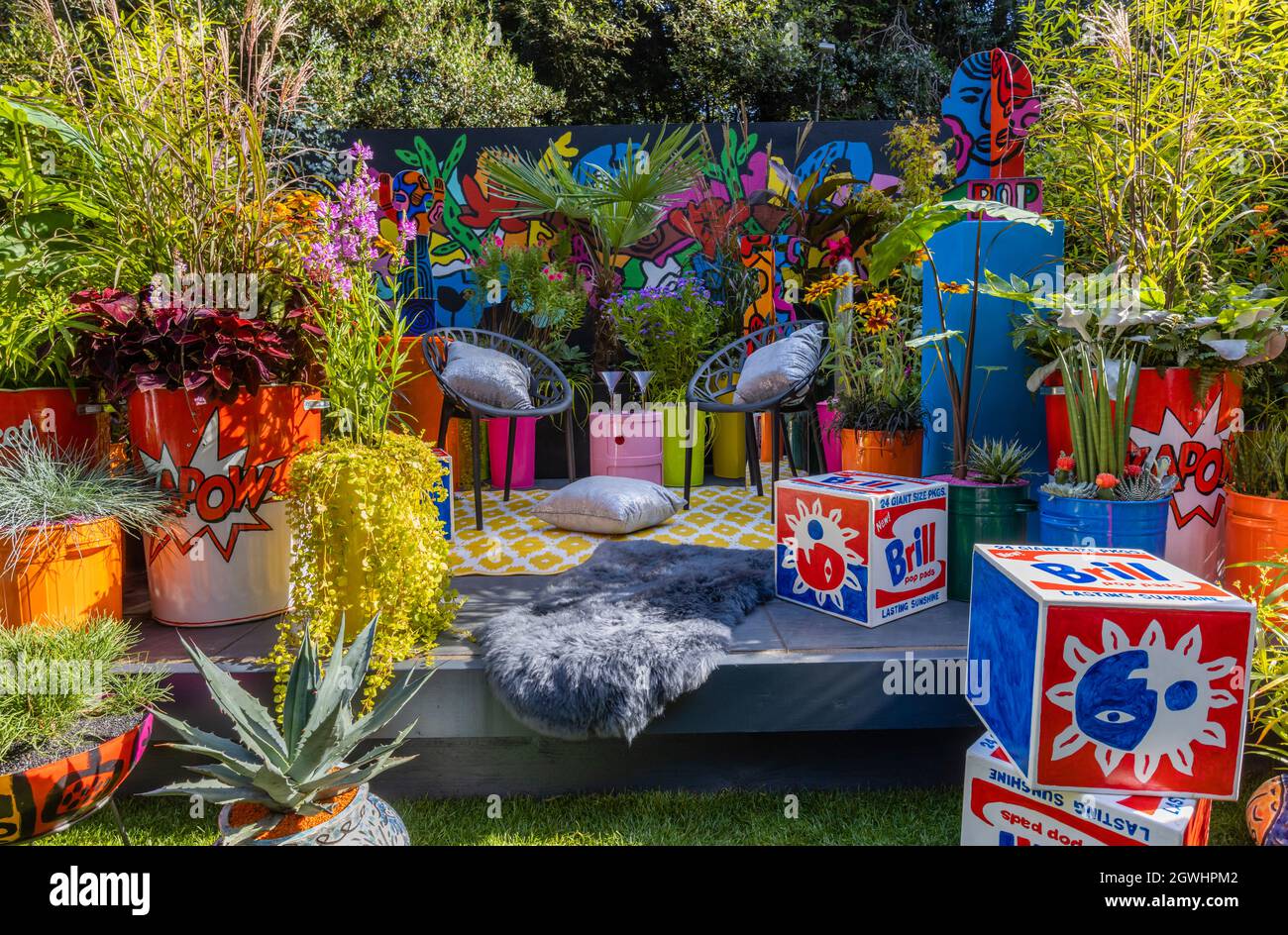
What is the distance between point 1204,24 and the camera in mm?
2697

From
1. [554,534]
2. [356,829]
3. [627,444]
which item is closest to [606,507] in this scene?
[554,534]

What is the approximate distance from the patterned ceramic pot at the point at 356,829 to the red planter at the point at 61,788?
45cm

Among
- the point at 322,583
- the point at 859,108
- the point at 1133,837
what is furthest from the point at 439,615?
the point at 859,108

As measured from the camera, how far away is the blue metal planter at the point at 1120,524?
207 centimetres

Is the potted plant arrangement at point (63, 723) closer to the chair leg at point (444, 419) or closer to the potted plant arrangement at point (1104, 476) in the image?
the chair leg at point (444, 419)

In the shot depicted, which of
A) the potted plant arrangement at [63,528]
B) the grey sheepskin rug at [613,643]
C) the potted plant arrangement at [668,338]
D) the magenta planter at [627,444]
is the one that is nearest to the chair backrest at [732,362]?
the potted plant arrangement at [668,338]

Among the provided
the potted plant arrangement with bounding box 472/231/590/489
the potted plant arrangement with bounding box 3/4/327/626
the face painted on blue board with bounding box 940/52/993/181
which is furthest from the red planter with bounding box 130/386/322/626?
the face painted on blue board with bounding box 940/52/993/181

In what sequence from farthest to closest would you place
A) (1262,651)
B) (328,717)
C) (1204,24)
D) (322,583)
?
(1204,24)
(322,583)
(1262,651)
(328,717)

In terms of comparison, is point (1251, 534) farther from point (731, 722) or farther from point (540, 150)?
point (540, 150)

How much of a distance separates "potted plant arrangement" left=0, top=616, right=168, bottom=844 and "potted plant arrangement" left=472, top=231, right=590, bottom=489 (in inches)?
100

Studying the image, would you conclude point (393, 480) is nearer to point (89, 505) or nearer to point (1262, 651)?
point (89, 505)

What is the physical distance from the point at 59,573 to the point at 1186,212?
3.44m

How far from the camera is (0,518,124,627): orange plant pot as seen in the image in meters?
1.97
